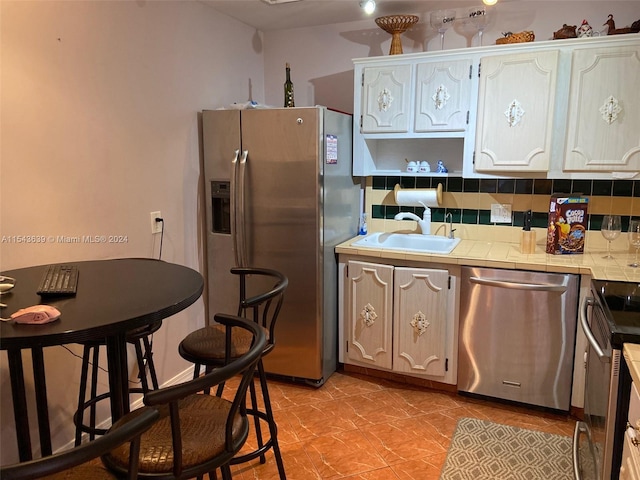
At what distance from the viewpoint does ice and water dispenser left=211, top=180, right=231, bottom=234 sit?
311 cm

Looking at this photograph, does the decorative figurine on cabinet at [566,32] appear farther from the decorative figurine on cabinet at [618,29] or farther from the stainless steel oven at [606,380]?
the stainless steel oven at [606,380]

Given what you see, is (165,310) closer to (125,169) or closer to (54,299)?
(54,299)

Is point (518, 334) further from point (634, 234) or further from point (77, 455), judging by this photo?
point (77, 455)

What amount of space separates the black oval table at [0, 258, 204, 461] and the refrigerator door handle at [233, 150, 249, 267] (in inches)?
41.0

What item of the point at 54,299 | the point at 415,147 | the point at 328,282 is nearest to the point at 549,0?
the point at 415,147

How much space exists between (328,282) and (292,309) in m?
0.28

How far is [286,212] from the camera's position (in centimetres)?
299

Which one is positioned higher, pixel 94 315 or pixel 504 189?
pixel 504 189

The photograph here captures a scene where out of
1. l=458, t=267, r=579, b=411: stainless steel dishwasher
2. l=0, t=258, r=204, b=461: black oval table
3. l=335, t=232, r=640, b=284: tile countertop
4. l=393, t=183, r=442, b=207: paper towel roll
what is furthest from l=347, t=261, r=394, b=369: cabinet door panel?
l=0, t=258, r=204, b=461: black oval table

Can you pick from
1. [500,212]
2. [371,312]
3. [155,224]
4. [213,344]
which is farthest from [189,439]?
[500,212]

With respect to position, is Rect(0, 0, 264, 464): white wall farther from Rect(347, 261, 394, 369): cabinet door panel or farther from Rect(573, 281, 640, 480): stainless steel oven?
Rect(573, 281, 640, 480): stainless steel oven

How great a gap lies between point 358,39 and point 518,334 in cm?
226

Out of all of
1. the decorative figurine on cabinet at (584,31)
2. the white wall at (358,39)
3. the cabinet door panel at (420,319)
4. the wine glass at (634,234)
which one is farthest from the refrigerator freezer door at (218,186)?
the wine glass at (634,234)

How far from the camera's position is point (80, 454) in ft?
3.24
